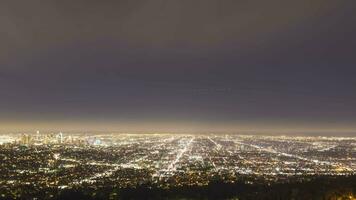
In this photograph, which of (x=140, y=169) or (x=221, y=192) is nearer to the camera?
(x=221, y=192)

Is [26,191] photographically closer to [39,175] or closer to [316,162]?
[39,175]

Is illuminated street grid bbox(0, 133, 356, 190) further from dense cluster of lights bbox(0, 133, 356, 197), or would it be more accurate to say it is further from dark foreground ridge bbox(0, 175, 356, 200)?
dark foreground ridge bbox(0, 175, 356, 200)

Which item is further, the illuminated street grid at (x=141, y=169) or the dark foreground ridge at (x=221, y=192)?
the illuminated street grid at (x=141, y=169)

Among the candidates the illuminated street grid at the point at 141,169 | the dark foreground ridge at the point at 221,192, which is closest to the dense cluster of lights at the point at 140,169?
the illuminated street grid at the point at 141,169

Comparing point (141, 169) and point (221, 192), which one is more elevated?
point (141, 169)

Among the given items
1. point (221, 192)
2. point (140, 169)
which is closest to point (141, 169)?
point (140, 169)

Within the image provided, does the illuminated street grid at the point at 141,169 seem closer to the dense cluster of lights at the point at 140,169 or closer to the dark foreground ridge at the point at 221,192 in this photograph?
the dense cluster of lights at the point at 140,169

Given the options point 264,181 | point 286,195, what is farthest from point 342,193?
point 264,181

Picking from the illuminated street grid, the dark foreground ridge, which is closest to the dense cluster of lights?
the illuminated street grid

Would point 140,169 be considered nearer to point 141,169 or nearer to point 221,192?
point 141,169
